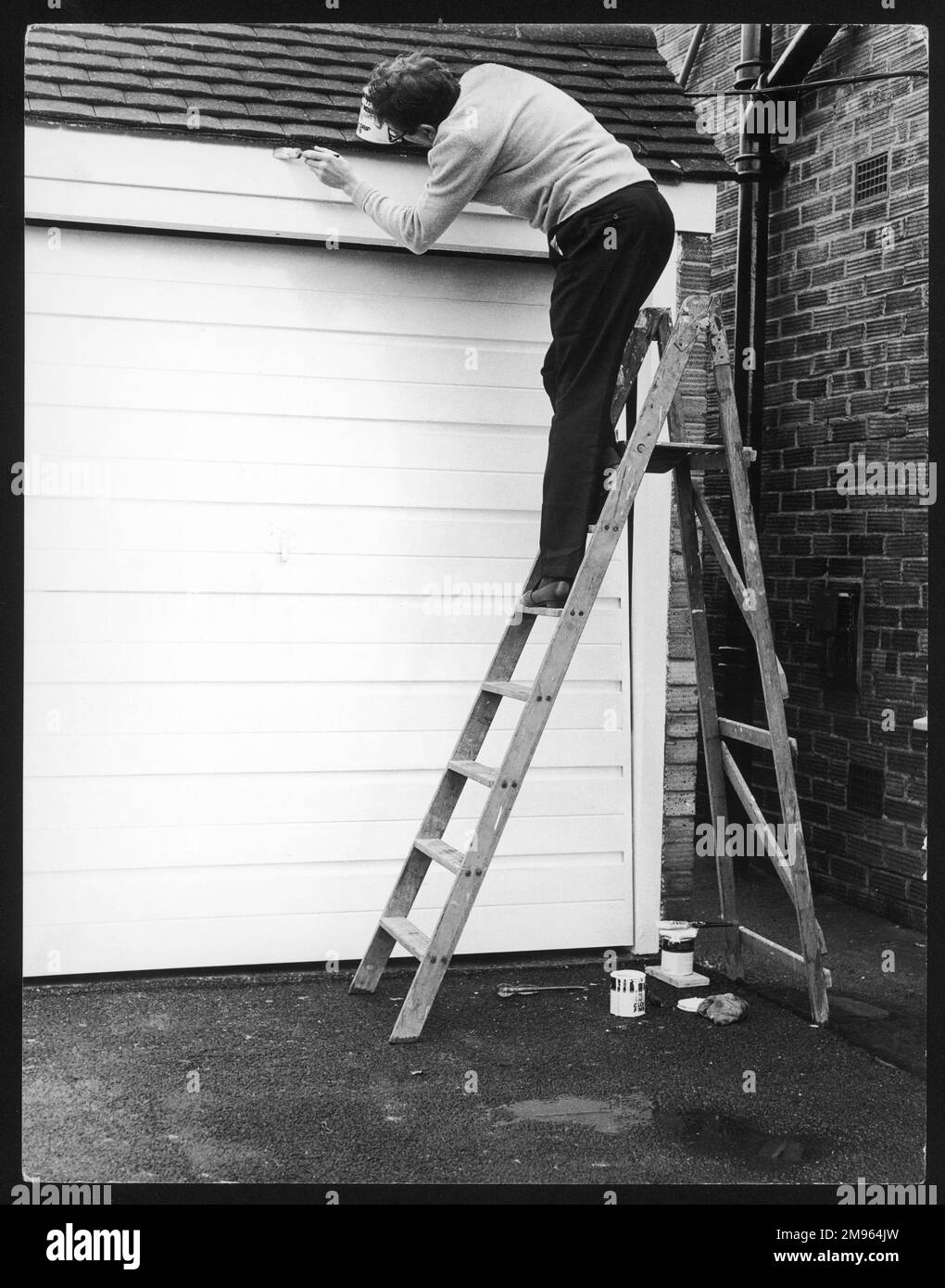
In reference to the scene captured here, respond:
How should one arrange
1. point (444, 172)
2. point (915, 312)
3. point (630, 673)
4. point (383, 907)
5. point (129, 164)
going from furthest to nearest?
point (915, 312)
point (630, 673)
point (383, 907)
point (129, 164)
point (444, 172)

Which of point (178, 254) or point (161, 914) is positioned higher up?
point (178, 254)

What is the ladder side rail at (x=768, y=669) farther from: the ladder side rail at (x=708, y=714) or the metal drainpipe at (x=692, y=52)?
the metal drainpipe at (x=692, y=52)

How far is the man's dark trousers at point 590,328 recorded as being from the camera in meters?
3.86

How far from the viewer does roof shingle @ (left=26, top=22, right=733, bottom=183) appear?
4207 mm

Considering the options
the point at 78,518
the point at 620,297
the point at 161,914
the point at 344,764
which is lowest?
the point at 161,914

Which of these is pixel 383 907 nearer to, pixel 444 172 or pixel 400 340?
pixel 400 340

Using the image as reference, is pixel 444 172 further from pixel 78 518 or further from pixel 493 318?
pixel 78 518

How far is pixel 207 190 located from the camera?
4266 mm

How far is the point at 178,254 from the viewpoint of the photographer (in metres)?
4.35

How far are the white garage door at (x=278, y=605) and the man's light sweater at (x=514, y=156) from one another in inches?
24.8
